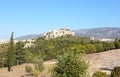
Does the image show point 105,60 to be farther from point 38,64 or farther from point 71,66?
point 71,66

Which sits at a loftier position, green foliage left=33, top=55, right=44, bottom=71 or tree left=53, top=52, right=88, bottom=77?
tree left=53, top=52, right=88, bottom=77

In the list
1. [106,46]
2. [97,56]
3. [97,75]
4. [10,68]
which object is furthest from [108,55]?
[97,75]

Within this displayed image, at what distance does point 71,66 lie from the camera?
2825 centimetres

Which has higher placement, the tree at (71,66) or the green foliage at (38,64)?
the tree at (71,66)

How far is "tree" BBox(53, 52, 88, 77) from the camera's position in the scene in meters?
28.2

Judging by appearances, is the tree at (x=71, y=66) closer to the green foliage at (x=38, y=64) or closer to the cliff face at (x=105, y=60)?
the green foliage at (x=38, y=64)

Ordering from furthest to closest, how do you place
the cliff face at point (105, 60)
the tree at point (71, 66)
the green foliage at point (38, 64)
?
the cliff face at point (105, 60), the green foliage at point (38, 64), the tree at point (71, 66)

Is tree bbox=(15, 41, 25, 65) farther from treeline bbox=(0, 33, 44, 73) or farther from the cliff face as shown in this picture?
the cliff face

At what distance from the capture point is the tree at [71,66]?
28.2 m

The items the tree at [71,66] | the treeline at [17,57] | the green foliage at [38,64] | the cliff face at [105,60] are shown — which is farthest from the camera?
the cliff face at [105,60]

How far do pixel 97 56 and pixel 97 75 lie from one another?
117 ft

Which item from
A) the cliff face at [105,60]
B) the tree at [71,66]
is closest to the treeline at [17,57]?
the cliff face at [105,60]

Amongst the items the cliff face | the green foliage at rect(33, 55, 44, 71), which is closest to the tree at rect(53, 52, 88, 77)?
the green foliage at rect(33, 55, 44, 71)

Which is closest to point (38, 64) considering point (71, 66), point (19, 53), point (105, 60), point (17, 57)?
point (105, 60)
